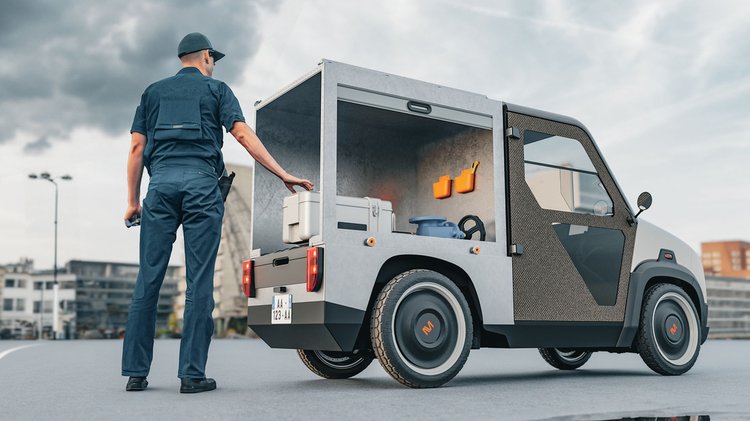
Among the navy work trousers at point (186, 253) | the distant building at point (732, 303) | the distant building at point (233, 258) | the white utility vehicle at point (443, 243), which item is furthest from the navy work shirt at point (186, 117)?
the distant building at point (732, 303)

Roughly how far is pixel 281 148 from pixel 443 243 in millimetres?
1988

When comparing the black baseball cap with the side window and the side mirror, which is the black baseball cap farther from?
the side mirror

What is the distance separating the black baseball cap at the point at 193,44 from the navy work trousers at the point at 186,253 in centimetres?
84

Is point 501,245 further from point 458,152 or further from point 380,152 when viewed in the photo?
point 380,152

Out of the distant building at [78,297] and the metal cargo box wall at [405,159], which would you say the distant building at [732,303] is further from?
the metal cargo box wall at [405,159]

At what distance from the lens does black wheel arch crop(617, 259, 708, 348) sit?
6.64 m

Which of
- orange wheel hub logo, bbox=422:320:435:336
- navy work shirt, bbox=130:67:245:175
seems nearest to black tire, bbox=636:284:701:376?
orange wheel hub logo, bbox=422:320:435:336

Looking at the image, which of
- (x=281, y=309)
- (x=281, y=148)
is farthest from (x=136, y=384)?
(x=281, y=148)

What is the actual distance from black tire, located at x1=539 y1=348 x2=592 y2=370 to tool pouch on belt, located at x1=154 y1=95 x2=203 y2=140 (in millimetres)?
4573

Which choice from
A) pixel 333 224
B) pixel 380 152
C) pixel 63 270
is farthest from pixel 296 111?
pixel 63 270

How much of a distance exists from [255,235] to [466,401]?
9.02ft

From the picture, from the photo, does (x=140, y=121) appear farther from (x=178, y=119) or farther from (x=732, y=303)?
(x=732, y=303)

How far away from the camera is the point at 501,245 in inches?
237

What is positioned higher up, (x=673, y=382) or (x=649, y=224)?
(x=649, y=224)
